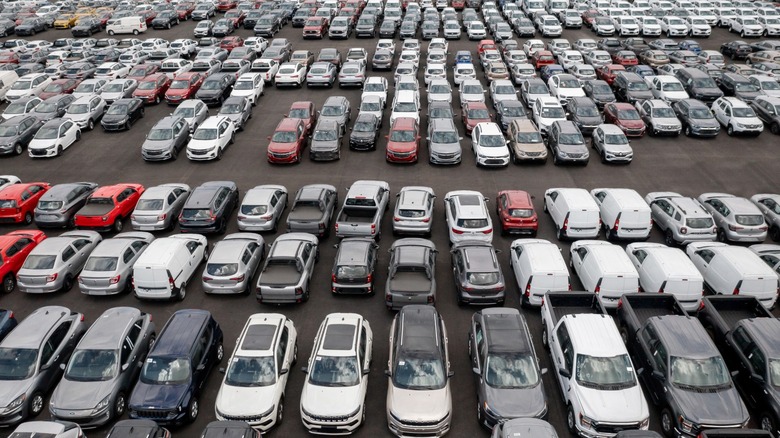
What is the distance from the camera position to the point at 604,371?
12.9 metres

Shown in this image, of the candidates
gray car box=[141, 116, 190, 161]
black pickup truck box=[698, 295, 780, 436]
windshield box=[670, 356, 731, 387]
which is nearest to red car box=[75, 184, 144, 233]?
gray car box=[141, 116, 190, 161]

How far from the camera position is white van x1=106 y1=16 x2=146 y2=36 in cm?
5253

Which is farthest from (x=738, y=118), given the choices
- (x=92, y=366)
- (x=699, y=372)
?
(x=92, y=366)

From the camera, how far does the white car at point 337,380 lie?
12555 mm

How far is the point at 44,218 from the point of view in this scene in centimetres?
2152

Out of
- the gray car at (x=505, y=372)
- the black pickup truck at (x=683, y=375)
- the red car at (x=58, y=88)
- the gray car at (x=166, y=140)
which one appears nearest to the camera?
the black pickup truck at (x=683, y=375)

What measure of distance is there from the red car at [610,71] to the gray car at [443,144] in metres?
14.5

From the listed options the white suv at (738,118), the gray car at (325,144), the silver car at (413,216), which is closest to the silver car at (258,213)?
the silver car at (413,216)

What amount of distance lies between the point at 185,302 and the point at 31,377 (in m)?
4.87

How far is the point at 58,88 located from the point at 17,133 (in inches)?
290

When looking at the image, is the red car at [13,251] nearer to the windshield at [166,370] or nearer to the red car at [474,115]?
the windshield at [166,370]

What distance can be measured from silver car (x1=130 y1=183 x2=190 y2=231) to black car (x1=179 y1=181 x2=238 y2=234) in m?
0.78

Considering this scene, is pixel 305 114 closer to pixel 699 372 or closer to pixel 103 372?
pixel 103 372

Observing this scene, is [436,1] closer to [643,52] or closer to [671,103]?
[643,52]
